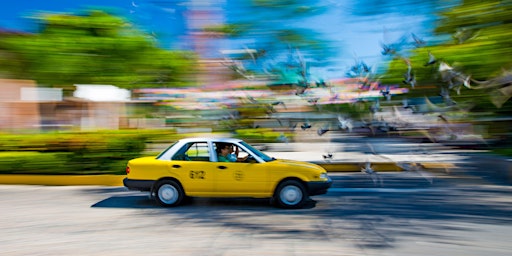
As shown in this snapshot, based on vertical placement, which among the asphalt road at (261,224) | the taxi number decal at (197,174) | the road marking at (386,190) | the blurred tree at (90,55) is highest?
the blurred tree at (90,55)

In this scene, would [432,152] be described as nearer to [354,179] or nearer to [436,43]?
[354,179]

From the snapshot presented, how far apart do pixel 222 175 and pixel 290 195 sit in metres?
1.23

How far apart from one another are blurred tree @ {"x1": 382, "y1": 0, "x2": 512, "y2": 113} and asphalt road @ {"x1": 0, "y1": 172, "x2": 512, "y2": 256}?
90.8 inches

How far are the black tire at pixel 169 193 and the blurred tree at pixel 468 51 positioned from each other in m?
5.23

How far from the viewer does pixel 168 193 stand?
7.55 m

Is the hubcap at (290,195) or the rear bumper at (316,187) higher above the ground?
the rear bumper at (316,187)

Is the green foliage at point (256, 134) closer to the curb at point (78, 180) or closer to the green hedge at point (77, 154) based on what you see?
the green hedge at point (77, 154)

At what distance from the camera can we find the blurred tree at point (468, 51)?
6.55 metres

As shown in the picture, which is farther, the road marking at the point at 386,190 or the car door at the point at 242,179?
the road marking at the point at 386,190

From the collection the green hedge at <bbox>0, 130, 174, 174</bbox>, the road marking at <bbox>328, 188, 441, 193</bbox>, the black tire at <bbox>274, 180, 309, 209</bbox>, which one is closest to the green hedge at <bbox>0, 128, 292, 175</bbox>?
the green hedge at <bbox>0, 130, 174, 174</bbox>

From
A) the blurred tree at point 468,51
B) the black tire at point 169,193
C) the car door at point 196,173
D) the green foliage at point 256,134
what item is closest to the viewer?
the blurred tree at point 468,51

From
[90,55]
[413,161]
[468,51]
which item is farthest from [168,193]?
[413,161]

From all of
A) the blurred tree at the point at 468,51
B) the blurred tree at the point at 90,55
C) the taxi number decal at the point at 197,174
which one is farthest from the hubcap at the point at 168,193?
the blurred tree at the point at 90,55

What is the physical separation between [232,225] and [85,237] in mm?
2008
